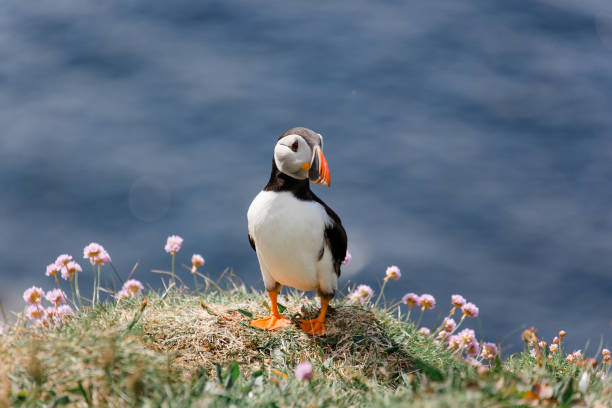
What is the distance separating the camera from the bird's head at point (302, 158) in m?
4.44

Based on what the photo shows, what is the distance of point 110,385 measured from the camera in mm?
3121

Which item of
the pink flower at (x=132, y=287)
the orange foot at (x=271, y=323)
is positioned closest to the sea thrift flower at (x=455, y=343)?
the orange foot at (x=271, y=323)

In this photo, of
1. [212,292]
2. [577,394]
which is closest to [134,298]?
[212,292]

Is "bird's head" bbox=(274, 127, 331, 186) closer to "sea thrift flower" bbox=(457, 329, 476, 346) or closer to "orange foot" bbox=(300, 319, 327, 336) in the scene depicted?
"orange foot" bbox=(300, 319, 327, 336)

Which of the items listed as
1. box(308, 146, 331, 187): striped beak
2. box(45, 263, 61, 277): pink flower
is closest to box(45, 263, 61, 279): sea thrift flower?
box(45, 263, 61, 277): pink flower

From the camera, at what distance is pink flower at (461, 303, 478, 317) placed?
5.03 meters

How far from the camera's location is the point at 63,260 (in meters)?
4.86

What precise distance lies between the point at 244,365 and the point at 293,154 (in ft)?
4.85

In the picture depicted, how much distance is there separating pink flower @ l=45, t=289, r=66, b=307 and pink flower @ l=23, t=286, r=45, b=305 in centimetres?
18

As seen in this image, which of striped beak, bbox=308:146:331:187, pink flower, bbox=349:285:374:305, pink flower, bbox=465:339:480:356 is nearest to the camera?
striped beak, bbox=308:146:331:187

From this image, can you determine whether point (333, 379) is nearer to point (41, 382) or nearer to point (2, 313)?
point (41, 382)

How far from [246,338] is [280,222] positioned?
34.8 inches

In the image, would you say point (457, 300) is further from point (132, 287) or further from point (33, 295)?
point (33, 295)

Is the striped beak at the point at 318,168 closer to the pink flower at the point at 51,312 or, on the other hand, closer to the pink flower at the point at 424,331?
the pink flower at the point at 424,331
